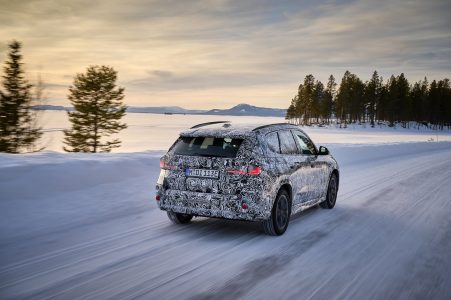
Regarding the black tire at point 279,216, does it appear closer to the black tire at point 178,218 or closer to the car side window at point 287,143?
the car side window at point 287,143

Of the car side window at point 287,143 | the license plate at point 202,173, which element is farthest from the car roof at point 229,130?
the license plate at point 202,173

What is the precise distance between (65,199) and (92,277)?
4054 mm

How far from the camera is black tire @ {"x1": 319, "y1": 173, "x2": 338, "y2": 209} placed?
28.0 ft

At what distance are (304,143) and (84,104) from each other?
111ft

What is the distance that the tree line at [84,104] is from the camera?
32.4 metres

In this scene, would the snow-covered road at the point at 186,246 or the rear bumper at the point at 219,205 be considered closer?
the snow-covered road at the point at 186,246

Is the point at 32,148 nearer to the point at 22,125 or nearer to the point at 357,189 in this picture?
the point at 22,125

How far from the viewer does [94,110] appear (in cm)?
3791

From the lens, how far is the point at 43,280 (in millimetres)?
4219

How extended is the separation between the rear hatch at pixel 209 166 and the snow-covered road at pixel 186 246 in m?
0.82

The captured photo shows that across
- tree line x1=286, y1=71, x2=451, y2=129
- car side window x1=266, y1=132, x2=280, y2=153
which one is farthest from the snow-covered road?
tree line x1=286, y1=71, x2=451, y2=129

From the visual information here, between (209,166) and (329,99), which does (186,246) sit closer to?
(209,166)

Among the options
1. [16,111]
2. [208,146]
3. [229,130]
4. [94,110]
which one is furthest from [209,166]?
[94,110]

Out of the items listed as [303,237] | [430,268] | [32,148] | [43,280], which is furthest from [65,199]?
[32,148]
